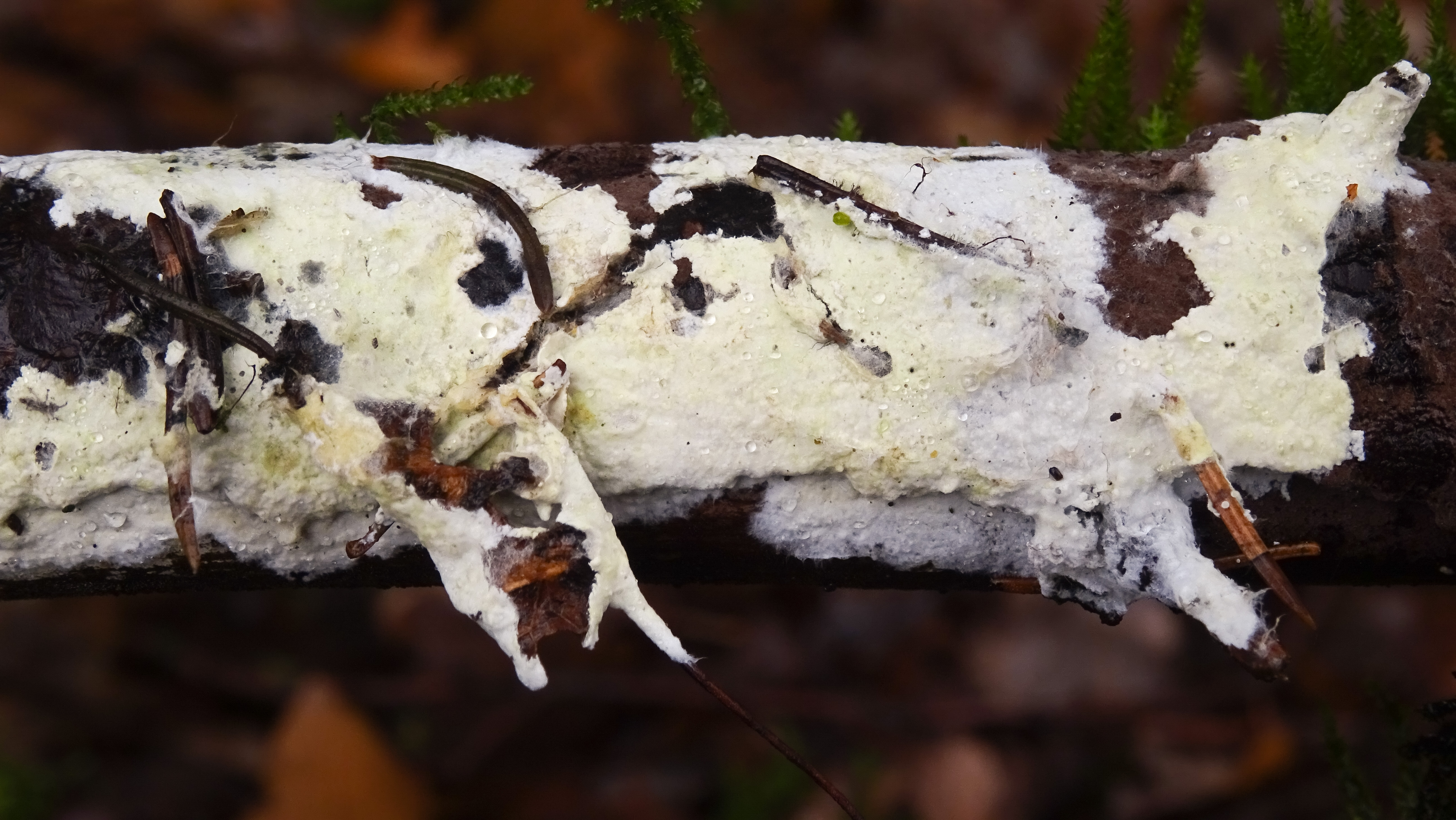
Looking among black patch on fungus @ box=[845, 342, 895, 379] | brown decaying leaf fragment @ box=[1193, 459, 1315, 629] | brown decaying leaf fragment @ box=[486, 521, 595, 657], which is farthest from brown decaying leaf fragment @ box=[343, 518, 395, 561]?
brown decaying leaf fragment @ box=[1193, 459, 1315, 629]

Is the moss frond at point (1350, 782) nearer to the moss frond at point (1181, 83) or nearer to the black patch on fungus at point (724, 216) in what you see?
the moss frond at point (1181, 83)

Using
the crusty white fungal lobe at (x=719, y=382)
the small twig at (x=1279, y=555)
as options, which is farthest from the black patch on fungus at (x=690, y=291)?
the small twig at (x=1279, y=555)

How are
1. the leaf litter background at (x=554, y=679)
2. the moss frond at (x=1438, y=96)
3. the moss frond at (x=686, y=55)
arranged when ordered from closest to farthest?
1. the moss frond at (x=686, y=55)
2. the moss frond at (x=1438, y=96)
3. the leaf litter background at (x=554, y=679)

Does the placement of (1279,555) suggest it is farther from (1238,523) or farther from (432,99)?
(432,99)

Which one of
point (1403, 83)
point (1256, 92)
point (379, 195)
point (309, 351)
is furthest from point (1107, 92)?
point (309, 351)

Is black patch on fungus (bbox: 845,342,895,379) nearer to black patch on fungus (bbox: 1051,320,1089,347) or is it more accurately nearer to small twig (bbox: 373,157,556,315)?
black patch on fungus (bbox: 1051,320,1089,347)

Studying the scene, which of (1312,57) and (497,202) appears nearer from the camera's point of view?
(497,202)
